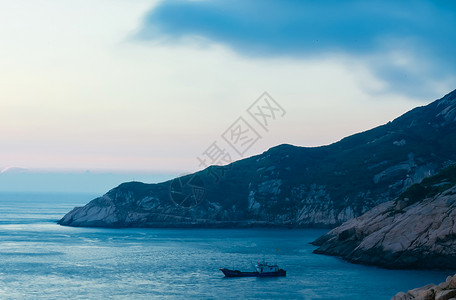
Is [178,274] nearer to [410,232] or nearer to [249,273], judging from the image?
[249,273]

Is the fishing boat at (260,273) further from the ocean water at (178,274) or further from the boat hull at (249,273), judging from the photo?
the ocean water at (178,274)

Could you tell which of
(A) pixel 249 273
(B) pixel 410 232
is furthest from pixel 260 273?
(B) pixel 410 232

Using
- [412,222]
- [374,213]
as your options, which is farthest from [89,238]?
[412,222]

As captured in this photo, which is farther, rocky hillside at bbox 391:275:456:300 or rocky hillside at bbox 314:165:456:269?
rocky hillside at bbox 314:165:456:269

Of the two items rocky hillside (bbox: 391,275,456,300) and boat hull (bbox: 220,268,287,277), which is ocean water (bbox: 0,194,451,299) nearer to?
boat hull (bbox: 220,268,287,277)

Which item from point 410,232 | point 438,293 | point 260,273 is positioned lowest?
point 260,273

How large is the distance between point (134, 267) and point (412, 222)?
6660 cm

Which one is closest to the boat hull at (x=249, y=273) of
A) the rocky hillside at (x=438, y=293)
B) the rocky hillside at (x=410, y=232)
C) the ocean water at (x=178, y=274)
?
the ocean water at (x=178, y=274)

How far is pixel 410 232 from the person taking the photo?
12450cm

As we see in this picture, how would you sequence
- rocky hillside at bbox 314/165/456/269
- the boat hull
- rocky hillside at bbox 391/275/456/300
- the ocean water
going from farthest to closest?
rocky hillside at bbox 314/165/456/269
the boat hull
the ocean water
rocky hillside at bbox 391/275/456/300

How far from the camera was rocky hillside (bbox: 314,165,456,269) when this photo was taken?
118 meters

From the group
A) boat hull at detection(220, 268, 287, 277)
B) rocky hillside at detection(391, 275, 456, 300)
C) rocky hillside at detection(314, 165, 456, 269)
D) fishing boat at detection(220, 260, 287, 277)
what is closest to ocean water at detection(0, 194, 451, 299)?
boat hull at detection(220, 268, 287, 277)

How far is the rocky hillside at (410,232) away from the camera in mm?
117938

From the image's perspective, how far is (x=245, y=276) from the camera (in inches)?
4601
